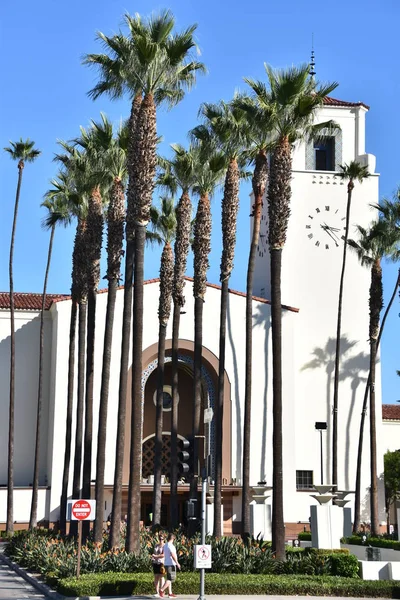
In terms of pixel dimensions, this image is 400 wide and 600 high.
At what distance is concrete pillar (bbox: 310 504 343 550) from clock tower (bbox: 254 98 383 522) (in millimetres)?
21119

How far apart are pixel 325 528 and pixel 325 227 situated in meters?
27.0

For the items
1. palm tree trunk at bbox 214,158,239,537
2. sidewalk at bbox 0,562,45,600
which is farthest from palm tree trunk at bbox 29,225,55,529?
sidewalk at bbox 0,562,45,600

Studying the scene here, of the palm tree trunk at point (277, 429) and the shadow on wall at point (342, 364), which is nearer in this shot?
the palm tree trunk at point (277, 429)

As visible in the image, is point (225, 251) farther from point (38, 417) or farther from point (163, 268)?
point (38, 417)

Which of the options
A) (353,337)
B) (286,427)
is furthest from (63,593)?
(353,337)

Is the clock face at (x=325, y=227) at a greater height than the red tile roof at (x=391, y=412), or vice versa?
the clock face at (x=325, y=227)

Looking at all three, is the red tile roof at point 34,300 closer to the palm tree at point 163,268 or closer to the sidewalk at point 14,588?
the palm tree at point 163,268

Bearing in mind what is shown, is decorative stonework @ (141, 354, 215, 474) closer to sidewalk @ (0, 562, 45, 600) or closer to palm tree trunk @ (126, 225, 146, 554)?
sidewalk @ (0, 562, 45, 600)

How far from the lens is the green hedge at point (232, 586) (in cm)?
2164

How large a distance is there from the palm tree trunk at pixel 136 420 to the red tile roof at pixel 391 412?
3633cm

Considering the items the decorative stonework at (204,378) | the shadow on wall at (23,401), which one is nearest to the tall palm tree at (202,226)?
the decorative stonework at (204,378)

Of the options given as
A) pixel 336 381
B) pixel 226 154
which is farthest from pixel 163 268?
pixel 336 381

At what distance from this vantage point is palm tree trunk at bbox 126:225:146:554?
2588 centimetres

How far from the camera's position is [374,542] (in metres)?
37.5
